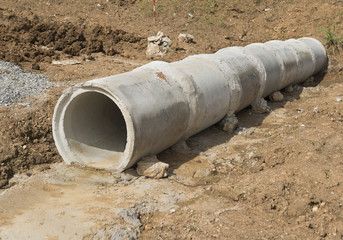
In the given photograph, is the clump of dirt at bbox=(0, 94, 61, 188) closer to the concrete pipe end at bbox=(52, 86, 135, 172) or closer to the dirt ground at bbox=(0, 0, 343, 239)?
the dirt ground at bbox=(0, 0, 343, 239)

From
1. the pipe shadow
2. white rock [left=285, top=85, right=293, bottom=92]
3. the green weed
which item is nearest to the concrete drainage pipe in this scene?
the pipe shadow

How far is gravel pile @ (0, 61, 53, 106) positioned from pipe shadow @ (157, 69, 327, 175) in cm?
333

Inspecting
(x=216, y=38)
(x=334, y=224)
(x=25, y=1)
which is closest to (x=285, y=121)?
(x=334, y=224)

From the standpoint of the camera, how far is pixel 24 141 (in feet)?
19.6

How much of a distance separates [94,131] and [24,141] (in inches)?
47.9

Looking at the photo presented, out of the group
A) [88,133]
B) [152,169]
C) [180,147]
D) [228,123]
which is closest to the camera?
[152,169]

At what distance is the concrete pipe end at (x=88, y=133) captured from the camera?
5371mm

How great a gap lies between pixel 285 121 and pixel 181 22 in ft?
27.8

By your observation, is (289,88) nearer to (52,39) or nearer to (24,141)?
(24,141)

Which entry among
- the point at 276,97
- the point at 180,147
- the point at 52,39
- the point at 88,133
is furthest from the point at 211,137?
the point at 52,39

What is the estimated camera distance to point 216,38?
1416cm

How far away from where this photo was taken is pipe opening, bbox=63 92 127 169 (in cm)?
564

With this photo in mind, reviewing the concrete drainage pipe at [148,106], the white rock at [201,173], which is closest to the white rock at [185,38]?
the concrete drainage pipe at [148,106]

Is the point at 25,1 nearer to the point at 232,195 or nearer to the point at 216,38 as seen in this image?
the point at 216,38
